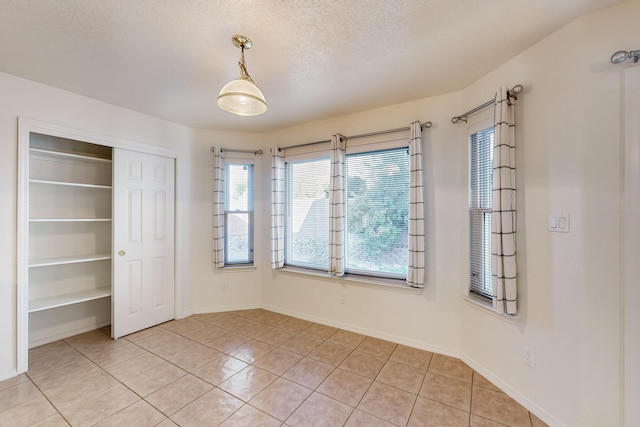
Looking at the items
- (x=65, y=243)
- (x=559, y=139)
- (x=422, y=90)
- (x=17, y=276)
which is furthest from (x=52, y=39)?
(x=559, y=139)

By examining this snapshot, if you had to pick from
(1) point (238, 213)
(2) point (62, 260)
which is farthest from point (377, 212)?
(2) point (62, 260)

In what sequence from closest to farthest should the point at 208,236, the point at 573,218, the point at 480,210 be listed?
the point at 573,218 < the point at 480,210 < the point at 208,236

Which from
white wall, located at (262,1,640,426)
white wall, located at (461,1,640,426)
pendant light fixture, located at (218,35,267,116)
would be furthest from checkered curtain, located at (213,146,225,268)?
white wall, located at (461,1,640,426)

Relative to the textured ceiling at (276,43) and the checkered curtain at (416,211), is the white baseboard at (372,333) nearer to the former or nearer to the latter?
the checkered curtain at (416,211)

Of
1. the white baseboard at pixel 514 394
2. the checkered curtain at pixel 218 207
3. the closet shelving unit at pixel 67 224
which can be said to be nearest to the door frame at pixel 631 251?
the white baseboard at pixel 514 394

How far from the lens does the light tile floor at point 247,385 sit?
5.79 feet

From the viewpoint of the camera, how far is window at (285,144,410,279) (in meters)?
2.85

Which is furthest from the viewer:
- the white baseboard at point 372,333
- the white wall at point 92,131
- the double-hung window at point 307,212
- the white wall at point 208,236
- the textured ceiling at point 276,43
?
the white wall at point 208,236

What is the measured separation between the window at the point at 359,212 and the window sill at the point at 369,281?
0.24 ft

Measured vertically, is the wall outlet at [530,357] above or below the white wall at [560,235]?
below

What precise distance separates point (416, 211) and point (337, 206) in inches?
35.7

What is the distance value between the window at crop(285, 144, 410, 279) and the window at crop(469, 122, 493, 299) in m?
0.63

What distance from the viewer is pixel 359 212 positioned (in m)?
3.10

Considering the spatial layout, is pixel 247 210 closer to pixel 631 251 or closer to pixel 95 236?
pixel 95 236
